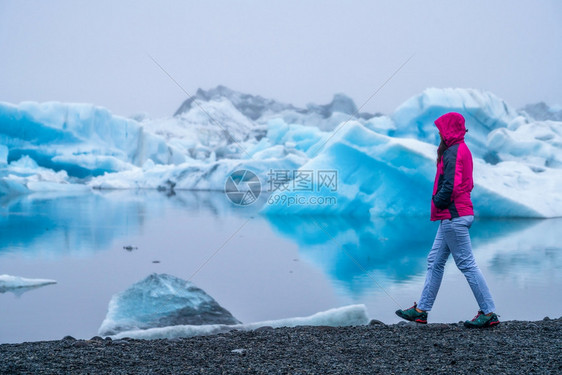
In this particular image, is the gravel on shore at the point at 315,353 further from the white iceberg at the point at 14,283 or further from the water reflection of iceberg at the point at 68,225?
the water reflection of iceberg at the point at 68,225

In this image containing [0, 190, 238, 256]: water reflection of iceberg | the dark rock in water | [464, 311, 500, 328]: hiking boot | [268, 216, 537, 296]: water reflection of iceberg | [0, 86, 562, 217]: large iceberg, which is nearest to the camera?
[464, 311, 500, 328]: hiking boot

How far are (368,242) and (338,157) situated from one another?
→ 334cm

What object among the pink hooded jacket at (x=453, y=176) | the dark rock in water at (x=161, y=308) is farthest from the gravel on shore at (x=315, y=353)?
the dark rock in water at (x=161, y=308)

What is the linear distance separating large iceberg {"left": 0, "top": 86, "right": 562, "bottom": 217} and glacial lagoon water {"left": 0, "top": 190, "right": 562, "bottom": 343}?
0.55 meters

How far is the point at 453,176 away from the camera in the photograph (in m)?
2.50

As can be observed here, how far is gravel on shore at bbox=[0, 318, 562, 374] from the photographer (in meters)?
1.86

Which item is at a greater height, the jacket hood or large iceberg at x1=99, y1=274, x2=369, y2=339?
the jacket hood

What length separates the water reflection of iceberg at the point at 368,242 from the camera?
5.07 m

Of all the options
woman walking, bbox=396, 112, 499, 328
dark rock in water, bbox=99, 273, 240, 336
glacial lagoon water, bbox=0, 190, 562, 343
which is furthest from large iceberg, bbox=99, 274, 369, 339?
woman walking, bbox=396, 112, 499, 328

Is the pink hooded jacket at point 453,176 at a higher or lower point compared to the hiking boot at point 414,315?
higher

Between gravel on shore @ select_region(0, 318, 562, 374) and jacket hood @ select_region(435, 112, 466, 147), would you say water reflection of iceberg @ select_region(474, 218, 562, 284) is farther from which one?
gravel on shore @ select_region(0, 318, 562, 374)

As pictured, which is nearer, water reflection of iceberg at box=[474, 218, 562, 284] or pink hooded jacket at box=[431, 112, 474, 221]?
pink hooded jacket at box=[431, 112, 474, 221]

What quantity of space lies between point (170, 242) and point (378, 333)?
5.55m

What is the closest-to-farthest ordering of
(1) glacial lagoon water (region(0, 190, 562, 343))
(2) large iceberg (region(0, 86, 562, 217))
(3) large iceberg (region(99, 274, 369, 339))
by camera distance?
(3) large iceberg (region(99, 274, 369, 339)) < (1) glacial lagoon water (region(0, 190, 562, 343)) < (2) large iceberg (region(0, 86, 562, 217))
